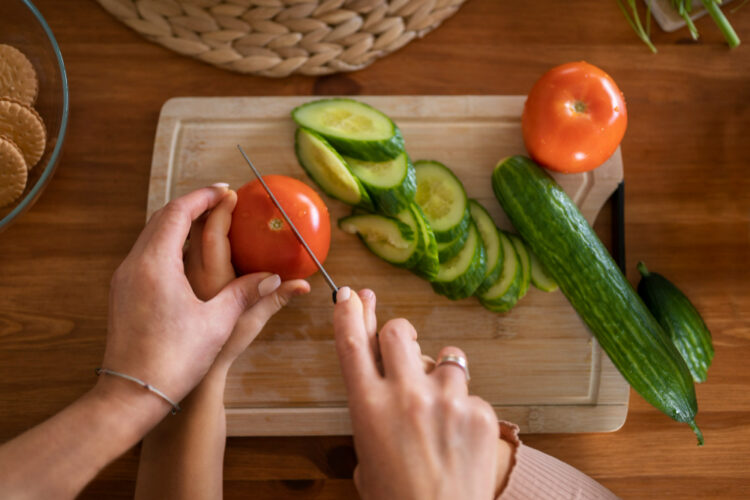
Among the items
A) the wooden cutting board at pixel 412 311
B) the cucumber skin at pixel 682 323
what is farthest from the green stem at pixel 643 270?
the wooden cutting board at pixel 412 311

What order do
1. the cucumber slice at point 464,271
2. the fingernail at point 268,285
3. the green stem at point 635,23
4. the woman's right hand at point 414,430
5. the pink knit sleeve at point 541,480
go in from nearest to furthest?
the woman's right hand at point 414,430, the pink knit sleeve at point 541,480, the fingernail at point 268,285, the cucumber slice at point 464,271, the green stem at point 635,23

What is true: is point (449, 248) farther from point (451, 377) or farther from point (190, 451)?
point (190, 451)

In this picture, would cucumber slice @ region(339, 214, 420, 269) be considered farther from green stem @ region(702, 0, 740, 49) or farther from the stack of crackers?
green stem @ region(702, 0, 740, 49)

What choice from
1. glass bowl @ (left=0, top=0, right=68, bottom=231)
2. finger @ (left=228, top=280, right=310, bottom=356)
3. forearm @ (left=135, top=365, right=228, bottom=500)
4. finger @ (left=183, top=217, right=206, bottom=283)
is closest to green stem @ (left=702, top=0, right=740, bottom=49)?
finger @ (left=228, top=280, right=310, bottom=356)

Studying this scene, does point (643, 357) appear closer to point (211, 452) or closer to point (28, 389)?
point (211, 452)

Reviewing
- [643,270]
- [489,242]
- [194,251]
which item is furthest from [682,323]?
[194,251]

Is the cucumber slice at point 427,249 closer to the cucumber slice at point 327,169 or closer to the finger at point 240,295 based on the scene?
the cucumber slice at point 327,169
